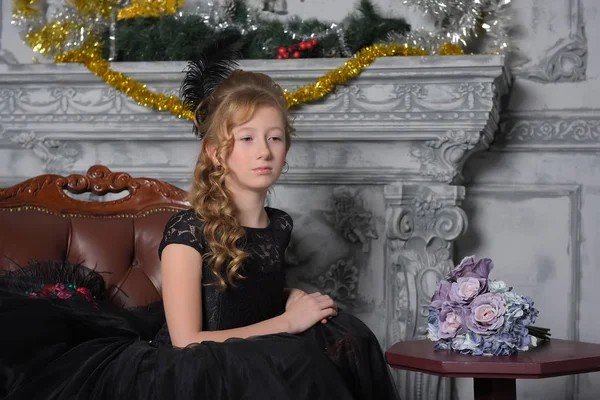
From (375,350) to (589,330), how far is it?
5.88 feet

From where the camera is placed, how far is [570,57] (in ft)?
12.2

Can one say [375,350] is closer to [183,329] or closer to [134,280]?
[183,329]

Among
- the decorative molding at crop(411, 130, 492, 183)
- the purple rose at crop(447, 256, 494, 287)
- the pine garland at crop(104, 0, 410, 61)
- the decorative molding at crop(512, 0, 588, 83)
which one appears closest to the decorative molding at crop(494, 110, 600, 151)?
the decorative molding at crop(512, 0, 588, 83)

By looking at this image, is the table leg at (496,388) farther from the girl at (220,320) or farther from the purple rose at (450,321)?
the girl at (220,320)

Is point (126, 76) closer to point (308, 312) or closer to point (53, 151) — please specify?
point (53, 151)

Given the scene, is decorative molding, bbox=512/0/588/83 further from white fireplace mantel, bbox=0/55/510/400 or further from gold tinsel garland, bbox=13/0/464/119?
gold tinsel garland, bbox=13/0/464/119

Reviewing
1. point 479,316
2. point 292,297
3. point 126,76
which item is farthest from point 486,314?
point 126,76

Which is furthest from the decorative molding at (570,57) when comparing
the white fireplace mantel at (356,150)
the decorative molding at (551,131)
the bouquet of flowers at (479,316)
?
the bouquet of flowers at (479,316)

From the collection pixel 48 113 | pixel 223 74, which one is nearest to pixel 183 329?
pixel 223 74

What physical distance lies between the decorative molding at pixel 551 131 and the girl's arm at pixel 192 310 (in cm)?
175

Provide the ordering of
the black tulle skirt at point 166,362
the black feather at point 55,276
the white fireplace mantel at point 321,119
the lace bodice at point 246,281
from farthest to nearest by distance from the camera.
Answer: the white fireplace mantel at point 321,119, the black feather at point 55,276, the lace bodice at point 246,281, the black tulle skirt at point 166,362

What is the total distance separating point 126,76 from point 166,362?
1.87 meters

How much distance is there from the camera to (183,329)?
2.26m

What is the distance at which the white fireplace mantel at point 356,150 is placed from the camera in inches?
132
